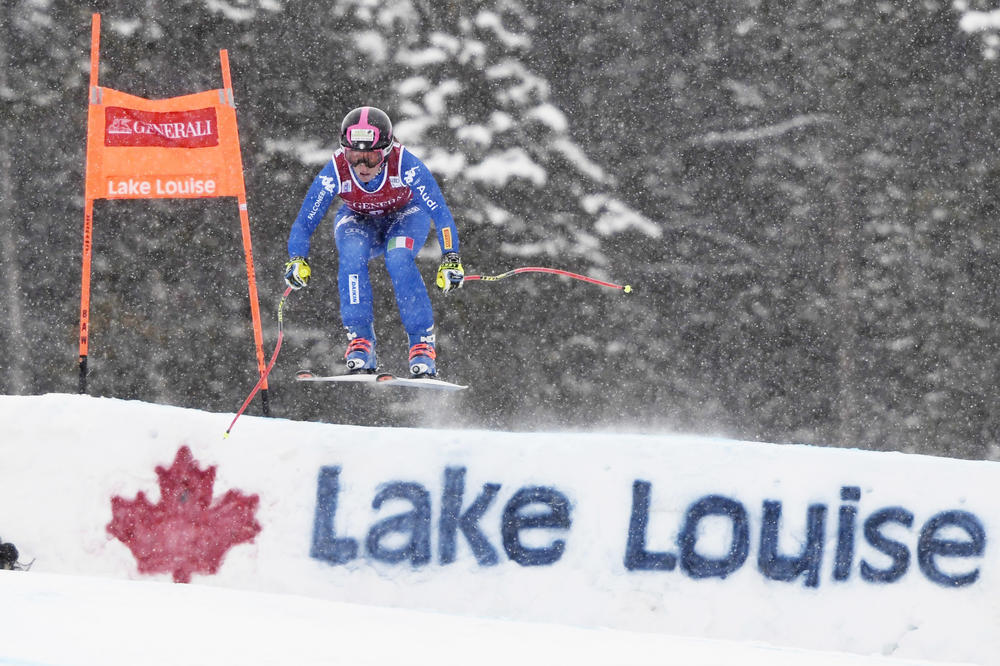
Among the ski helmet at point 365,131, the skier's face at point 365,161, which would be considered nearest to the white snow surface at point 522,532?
the skier's face at point 365,161

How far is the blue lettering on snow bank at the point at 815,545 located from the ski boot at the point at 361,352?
144cm

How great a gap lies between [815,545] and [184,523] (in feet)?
9.23

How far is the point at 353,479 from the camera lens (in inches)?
177

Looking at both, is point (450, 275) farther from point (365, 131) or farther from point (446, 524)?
point (446, 524)

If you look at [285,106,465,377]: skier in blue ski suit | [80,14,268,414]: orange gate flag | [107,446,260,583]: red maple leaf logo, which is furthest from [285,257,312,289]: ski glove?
[107,446,260,583]: red maple leaf logo

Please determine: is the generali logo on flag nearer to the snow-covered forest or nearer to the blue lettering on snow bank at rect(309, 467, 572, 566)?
the blue lettering on snow bank at rect(309, 467, 572, 566)

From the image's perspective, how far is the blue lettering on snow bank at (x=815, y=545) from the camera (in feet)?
14.0

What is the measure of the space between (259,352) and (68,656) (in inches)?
110

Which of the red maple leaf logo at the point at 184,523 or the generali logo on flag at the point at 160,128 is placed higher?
the generali logo on flag at the point at 160,128

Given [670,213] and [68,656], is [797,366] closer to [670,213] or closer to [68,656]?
[670,213]

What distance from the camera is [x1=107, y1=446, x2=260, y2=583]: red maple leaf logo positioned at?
4480 millimetres

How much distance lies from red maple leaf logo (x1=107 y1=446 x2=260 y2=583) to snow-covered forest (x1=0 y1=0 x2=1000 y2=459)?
336cm

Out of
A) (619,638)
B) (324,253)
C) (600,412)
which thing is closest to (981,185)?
(600,412)

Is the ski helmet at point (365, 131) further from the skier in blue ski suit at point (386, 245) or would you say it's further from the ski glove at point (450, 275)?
the ski glove at point (450, 275)
